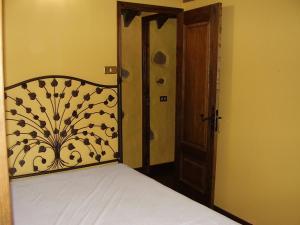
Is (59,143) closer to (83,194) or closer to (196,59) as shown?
(83,194)

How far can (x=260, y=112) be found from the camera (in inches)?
113

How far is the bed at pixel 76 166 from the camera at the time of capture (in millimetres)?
2004

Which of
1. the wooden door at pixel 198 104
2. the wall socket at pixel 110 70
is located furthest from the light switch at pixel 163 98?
the wall socket at pixel 110 70

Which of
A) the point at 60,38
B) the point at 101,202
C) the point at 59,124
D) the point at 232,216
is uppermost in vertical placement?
the point at 60,38

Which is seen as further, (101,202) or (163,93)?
(163,93)

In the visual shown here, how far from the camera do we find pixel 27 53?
2.65 metres

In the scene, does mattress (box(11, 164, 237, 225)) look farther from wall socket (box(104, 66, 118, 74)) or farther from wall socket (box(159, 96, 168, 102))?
wall socket (box(159, 96, 168, 102))

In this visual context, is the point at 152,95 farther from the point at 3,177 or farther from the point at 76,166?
the point at 3,177

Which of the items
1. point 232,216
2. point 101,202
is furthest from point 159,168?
point 101,202

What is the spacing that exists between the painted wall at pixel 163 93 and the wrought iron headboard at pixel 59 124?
1.49 m

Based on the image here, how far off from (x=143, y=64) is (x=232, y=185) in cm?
210

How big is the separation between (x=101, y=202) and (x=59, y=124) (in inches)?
38.6

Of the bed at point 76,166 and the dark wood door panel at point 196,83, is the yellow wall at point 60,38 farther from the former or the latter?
the dark wood door panel at point 196,83

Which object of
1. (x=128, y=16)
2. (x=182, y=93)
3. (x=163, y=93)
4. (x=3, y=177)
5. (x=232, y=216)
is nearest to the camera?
(x=3, y=177)
